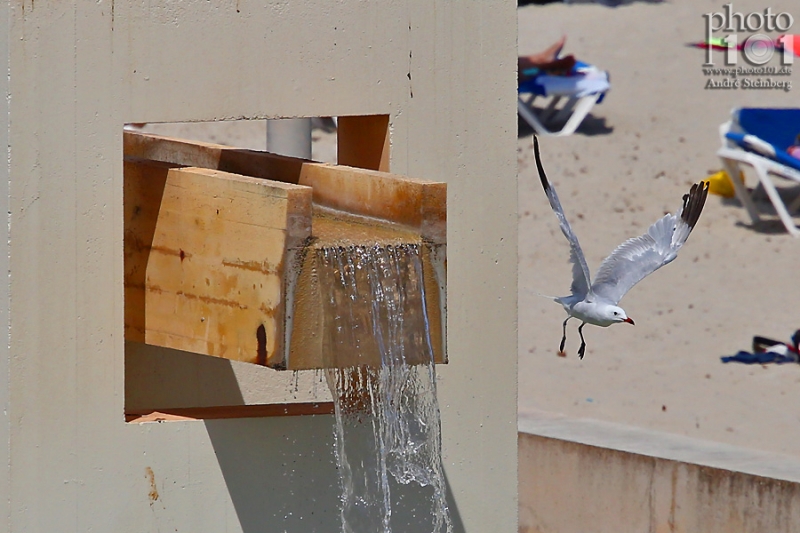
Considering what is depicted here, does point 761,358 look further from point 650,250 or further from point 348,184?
point 348,184

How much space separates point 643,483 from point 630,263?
1139mm

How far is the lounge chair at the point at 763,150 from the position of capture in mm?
13977

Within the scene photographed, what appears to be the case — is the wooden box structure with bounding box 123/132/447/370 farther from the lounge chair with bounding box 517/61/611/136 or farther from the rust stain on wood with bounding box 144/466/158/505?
the lounge chair with bounding box 517/61/611/136

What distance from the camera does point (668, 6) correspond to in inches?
894

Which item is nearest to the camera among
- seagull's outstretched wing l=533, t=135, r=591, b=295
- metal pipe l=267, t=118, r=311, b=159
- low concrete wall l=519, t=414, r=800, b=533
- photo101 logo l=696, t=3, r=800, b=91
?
seagull's outstretched wing l=533, t=135, r=591, b=295

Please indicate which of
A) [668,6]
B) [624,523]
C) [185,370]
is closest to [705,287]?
[624,523]

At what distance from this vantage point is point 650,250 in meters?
6.52

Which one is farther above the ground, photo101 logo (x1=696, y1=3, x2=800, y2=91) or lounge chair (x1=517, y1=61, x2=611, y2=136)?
photo101 logo (x1=696, y1=3, x2=800, y2=91)

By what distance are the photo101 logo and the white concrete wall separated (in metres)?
14.5

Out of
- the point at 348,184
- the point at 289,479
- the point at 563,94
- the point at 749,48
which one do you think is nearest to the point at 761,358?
the point at 289,479

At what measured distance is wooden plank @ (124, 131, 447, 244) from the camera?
12.0 ft

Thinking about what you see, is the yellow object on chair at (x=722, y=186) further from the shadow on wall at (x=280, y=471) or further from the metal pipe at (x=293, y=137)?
the shadow on wall at (x=280, y=471)

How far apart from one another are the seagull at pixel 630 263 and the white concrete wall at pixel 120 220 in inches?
75.2

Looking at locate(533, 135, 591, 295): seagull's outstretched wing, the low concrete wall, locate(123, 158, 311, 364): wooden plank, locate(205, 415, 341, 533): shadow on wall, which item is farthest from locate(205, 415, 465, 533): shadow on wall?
the low concrete wall
